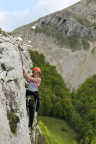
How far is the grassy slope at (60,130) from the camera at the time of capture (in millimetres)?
76156

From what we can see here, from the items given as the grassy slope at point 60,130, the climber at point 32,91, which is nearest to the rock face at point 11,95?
the climber at point 32,91

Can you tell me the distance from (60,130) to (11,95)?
73.9 metres

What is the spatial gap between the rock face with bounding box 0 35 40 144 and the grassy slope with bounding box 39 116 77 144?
64.6 metres

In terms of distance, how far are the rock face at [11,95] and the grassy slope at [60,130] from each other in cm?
6462

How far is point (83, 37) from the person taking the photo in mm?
184375

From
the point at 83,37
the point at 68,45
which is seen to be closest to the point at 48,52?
the point at 68,45

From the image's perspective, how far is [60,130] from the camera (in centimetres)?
8188

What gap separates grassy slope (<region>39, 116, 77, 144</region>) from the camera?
76156mm

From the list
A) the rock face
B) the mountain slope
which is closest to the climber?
the rock face

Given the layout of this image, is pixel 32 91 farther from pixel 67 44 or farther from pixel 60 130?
pixel 67 44

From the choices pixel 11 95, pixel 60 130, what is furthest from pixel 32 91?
pixel 60 130

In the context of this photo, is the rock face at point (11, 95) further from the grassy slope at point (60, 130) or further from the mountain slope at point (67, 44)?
the mountain slope at point (67, 44)

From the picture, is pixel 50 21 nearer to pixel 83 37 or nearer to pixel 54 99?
pixel 83 37

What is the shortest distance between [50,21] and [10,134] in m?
192
